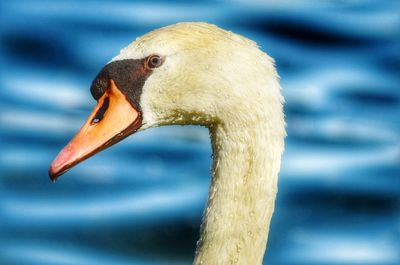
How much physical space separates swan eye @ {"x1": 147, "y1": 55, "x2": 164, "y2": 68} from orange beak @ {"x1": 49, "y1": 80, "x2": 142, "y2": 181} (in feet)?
0.56

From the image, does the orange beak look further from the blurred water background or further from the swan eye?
the blurred water background

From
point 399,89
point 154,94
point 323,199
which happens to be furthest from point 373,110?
point 154,94

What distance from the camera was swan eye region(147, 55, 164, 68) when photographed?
4328 mm

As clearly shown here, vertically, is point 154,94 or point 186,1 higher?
point 186,1

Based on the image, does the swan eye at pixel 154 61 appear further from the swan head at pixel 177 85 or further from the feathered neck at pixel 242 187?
the feathered neck at pixel 242 187

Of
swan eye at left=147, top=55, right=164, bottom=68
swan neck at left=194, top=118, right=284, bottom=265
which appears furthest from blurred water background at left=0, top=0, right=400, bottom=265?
swan eye at left=147, top=55, right=164, bottom=68

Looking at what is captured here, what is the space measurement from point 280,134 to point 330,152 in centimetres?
518

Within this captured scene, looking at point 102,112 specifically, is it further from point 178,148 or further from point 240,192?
point 178,148

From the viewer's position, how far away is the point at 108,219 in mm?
8578

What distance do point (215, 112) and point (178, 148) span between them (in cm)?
517

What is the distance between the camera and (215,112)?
170 inches

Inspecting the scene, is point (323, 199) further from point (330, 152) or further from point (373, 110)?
point (373, 110)

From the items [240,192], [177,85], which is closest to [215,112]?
[177,85]

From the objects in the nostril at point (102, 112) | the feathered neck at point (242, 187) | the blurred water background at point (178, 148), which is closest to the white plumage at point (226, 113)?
the feathered neck at point (242, 187)
